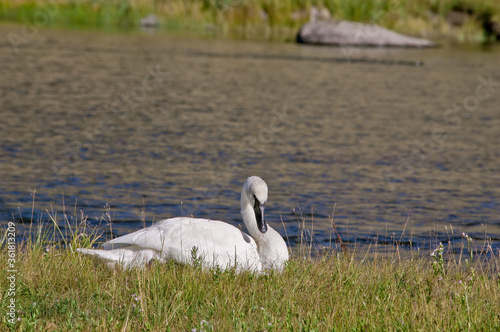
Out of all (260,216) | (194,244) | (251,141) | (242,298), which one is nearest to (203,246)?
(194,244)

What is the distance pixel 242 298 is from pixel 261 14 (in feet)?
142

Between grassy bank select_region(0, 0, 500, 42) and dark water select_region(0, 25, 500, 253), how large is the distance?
1376 centimetres

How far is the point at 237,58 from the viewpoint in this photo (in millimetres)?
30719

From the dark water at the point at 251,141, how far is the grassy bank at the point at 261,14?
13762mm

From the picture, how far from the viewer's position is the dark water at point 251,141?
11234mm

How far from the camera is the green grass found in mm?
5578

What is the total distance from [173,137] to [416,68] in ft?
54.3

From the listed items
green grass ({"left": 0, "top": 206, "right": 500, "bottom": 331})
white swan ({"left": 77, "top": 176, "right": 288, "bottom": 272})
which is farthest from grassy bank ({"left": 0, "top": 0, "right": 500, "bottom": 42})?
green grass ({"left": 0, "top": 206, "right": 500, "bottom": 331})

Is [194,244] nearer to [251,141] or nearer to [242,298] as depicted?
[242,298]


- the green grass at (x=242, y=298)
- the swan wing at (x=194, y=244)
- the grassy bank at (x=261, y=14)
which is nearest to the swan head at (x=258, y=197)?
the swan wing at (x=194, y=244)

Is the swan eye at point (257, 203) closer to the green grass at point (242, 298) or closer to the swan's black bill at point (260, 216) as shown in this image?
the swan's black bill at point (260, 216)

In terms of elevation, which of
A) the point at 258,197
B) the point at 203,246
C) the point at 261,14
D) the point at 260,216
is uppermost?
the point at 258,197

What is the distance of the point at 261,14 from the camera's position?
4806cm

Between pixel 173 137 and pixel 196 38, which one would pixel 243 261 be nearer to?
pixel 173 137
